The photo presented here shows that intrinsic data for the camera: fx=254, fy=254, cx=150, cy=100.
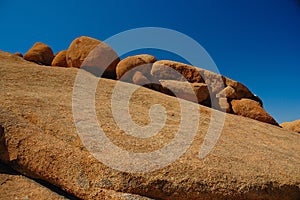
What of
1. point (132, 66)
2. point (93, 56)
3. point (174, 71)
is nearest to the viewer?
point (93, 56)

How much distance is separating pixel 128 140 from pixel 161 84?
18.8 ft

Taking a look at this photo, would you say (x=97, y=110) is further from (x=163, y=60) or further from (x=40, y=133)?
(x=163, y=60)

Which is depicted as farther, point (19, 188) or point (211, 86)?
point (211, 86)

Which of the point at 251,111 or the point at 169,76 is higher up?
the point at 251,111

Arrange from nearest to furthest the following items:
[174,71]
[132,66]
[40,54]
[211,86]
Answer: [132,66] < [174,71] < [211,86] < [40,54]

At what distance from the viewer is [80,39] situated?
1123cm

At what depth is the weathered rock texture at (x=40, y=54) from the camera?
1385cm

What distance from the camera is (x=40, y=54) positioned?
46.3 ft

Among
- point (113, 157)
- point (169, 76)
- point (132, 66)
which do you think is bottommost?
point (113, 157)

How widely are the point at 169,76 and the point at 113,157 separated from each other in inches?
277

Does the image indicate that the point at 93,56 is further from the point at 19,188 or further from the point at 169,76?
the point at 19,188

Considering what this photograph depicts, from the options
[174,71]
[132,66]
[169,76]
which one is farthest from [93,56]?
[174,71]

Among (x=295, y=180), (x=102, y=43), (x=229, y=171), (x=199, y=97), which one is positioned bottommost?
(x=229, y=171)

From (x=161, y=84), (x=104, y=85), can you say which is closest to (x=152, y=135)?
(x=104, y=85)
